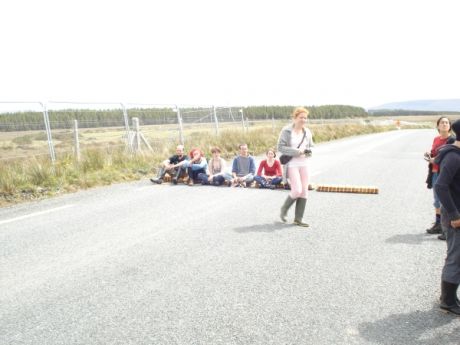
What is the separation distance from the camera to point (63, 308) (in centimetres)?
376

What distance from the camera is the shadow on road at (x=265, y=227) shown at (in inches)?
252

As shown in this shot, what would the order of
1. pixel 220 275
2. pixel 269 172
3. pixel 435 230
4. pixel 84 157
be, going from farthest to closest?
pixel 84 157 → pixel 269 172 → pixel 435 230 → pixel 220 275

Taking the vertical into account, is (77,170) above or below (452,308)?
above

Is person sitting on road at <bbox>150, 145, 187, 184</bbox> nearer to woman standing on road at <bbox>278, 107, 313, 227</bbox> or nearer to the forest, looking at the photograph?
the forest

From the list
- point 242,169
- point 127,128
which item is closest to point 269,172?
point 242,169

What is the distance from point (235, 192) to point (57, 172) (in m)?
4.65

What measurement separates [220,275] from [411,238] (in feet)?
9.75

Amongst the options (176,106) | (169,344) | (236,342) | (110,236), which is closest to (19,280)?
(110,236)

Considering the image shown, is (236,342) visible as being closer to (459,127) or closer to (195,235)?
(459,127)

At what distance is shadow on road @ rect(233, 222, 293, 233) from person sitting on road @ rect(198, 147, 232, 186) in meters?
4.46

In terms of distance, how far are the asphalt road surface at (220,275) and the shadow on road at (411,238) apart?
3 centimetres

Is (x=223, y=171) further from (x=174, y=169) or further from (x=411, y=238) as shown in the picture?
(x=411, y=238)

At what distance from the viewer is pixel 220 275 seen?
4.50 m

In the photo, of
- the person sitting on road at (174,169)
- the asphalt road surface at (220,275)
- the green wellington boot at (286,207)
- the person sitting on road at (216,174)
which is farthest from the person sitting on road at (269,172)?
the green wellington boot at (286,207)
